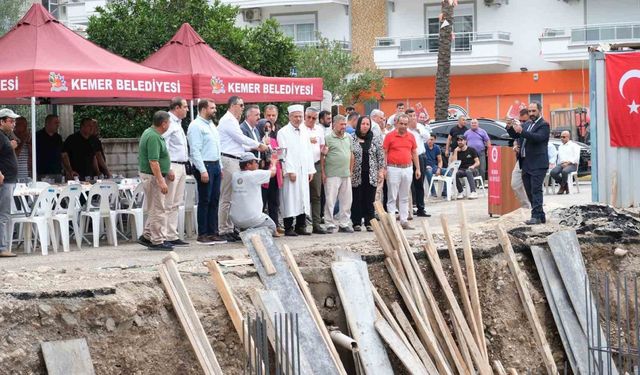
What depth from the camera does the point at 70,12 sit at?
1922 inches

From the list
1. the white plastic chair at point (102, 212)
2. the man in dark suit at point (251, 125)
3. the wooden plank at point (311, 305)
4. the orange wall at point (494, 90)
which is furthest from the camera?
the orange wall at point (494, 90)

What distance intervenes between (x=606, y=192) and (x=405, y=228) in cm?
274

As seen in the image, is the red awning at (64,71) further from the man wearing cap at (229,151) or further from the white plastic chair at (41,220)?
the man wearing cap at (229,151)

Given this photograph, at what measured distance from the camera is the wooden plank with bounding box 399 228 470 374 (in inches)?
431

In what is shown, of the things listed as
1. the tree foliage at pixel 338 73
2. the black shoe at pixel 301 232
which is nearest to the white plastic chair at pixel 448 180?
the black shoe at pixel 301 232

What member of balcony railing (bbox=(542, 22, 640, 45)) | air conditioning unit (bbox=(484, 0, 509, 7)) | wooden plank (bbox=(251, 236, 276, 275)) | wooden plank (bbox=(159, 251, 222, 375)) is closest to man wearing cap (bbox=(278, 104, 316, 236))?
wooden plank (bbox=(251, 236, 276, 275))

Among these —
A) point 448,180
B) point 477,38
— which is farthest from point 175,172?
point 477,38

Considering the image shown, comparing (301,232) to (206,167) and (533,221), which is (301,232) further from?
Answer: (533,221)

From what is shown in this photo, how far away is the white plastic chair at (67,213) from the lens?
609 inches

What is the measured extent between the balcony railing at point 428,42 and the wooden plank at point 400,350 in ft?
114

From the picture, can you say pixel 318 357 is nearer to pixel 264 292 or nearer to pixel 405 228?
pixel 264 292

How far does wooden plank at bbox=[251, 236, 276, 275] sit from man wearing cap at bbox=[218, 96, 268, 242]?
4339 mm

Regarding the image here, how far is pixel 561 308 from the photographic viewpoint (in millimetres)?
12297

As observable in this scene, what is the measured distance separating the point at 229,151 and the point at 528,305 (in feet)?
16.4
